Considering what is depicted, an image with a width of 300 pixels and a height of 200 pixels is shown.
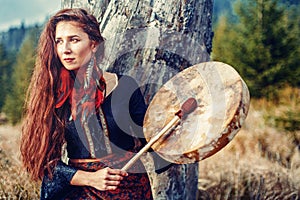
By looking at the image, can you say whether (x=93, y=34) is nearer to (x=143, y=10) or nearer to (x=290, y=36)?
(x=143, y=10)

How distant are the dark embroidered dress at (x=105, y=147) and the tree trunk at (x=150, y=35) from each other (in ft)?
0.95

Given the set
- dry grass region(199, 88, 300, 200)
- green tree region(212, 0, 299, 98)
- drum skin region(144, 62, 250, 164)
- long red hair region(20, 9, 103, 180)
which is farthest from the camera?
green tree region(212, 0, 299, 98)

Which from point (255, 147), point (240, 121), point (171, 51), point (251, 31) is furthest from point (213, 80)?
point (251, 31)

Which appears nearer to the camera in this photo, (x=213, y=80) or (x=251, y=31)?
(x=213, y=80)

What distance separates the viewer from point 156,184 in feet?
9.53

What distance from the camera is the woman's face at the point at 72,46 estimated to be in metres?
2.29

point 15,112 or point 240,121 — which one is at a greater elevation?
point 240,121

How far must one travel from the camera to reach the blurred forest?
15.3 feet

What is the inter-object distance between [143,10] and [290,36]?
27.4 feet

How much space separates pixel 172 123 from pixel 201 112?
13 cm

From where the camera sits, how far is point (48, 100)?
2.38 metres

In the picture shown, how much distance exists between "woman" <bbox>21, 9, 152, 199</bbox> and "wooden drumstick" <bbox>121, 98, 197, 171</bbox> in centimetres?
7

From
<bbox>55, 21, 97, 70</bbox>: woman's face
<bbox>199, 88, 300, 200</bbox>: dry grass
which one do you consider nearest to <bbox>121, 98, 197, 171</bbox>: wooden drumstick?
<bbox>55, 21, 97, 70</bbox>: woman's face

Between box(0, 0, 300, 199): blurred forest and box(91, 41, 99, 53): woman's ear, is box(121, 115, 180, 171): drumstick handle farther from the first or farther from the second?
box(0, 0, 300, 199): blurred forest
